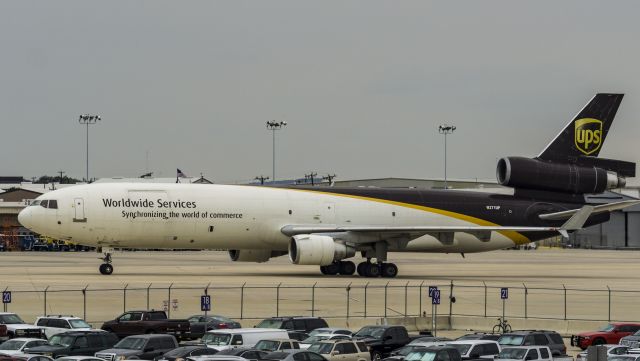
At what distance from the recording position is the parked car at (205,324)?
115 feet

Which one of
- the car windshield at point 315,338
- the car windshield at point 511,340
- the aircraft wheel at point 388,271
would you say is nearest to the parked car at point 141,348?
the car windshield at point 315,338

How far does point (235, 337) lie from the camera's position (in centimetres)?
3048

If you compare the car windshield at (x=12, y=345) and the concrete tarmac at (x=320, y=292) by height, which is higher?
the car windshield at (x=12, y=345)

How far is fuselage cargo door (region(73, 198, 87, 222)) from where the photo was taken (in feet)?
189

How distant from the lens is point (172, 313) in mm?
42562

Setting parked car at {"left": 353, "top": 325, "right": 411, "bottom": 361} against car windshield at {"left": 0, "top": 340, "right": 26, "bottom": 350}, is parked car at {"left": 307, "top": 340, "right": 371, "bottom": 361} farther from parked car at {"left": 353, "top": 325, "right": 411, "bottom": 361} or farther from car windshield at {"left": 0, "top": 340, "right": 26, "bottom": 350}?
car windshield at {"left": 0, "top": 340, "right": 26, "bottom": 350}

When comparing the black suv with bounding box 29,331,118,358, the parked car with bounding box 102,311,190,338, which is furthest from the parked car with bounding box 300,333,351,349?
the black suv with bounding box 29,331,118,358

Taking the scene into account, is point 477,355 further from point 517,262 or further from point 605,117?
point 517,262

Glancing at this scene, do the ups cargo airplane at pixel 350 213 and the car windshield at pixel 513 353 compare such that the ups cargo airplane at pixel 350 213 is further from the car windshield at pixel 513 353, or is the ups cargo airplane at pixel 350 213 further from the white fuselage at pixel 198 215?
the car windshield at pixel 513 353

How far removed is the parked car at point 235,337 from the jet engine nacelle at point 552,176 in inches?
1449

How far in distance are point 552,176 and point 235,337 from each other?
39508mm

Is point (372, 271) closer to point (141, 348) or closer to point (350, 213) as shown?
point (350, 213)

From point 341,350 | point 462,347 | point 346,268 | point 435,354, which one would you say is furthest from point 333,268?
point 435,354

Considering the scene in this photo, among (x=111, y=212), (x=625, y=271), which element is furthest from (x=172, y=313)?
(x=625, y=271)
